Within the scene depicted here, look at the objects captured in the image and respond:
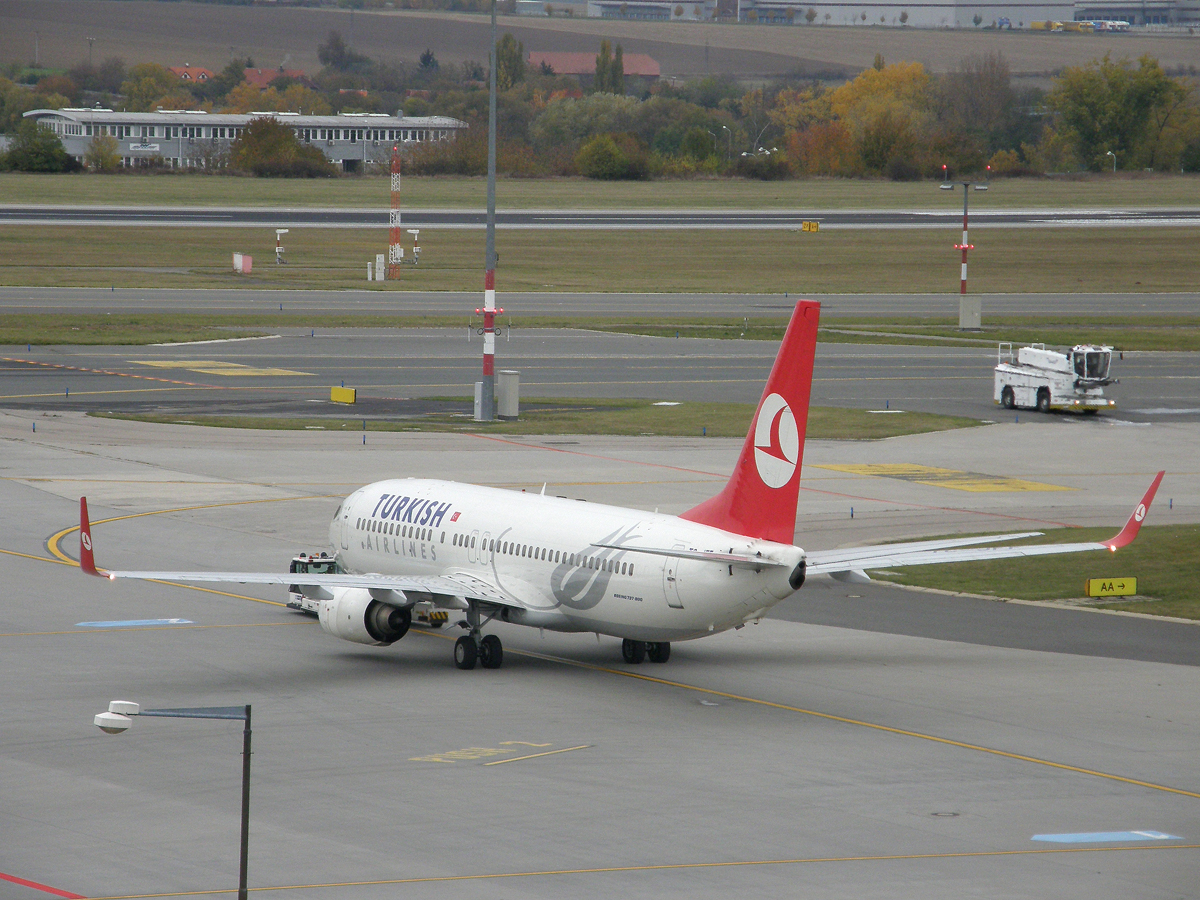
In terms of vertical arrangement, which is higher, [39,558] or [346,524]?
[346,524]

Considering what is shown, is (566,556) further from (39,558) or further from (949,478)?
(949,478)

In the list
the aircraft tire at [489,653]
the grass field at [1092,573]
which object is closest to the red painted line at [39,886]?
the aircraft tire at [489,653]

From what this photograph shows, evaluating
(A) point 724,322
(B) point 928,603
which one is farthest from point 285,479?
(A) point 724,322

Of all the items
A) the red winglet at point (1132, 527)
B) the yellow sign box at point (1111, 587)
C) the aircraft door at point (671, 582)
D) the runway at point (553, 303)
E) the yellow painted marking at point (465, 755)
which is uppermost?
the runway at point (553, 303)

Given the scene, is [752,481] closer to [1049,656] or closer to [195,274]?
[1049,656]

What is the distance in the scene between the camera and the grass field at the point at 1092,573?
39750mm

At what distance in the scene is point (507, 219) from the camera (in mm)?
192750

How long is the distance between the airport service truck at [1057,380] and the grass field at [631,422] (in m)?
4.95

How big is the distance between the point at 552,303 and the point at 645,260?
38373 millimetres

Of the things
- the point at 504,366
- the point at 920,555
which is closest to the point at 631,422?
the point at 504,366

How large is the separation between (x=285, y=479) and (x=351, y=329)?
53348mm

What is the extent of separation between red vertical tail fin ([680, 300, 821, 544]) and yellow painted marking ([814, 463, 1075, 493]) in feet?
88.0

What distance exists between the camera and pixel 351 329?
107m

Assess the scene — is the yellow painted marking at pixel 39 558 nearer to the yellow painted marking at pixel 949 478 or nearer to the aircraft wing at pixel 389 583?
the aircraft wing at pixel 389 583
